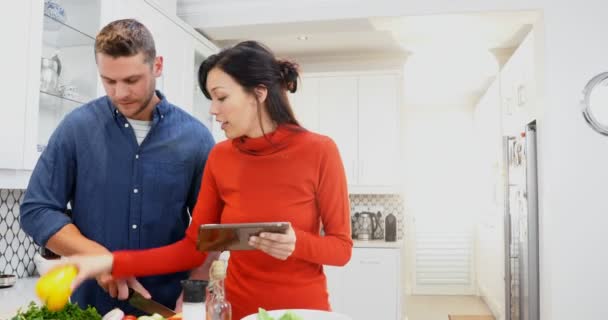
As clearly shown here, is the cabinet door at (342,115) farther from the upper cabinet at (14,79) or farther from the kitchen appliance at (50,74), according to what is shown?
the upper cabinet at (14,79)

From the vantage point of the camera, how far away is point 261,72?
1.28 m

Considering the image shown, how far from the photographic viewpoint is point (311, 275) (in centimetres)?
130

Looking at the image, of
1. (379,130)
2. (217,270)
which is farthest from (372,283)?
(217,270)

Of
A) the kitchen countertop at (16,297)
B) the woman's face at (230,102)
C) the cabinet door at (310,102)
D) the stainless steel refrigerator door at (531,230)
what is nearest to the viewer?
the woman's face at (230,102)

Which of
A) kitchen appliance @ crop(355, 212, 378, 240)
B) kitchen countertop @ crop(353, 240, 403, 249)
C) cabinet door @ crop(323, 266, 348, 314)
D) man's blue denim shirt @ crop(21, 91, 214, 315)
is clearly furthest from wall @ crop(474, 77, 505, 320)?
man's blue denim shirt @ crop(21, 91, 214, 315)

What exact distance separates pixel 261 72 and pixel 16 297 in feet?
4.85

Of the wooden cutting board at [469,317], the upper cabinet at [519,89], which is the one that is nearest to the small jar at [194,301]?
the upper cabinet at [519,89]

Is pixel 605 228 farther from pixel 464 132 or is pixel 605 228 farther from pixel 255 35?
pixel 464 132

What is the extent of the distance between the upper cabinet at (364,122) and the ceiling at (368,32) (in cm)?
34

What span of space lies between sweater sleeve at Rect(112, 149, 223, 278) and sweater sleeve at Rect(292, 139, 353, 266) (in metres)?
0.28

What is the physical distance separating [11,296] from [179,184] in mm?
1103

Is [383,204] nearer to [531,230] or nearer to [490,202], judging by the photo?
[490,202]

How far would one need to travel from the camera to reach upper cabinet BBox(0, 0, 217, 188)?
6.57ft

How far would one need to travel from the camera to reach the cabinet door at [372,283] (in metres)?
4.52
